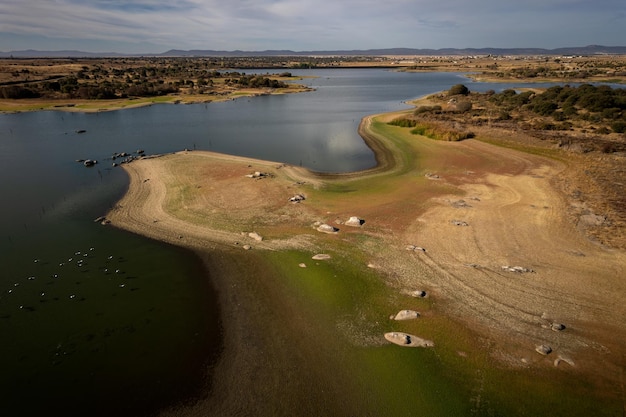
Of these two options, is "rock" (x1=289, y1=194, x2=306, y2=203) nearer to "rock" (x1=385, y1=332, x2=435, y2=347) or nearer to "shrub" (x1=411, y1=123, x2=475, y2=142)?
"rock" (x1=385, y1=332, x2=435, y2=347)

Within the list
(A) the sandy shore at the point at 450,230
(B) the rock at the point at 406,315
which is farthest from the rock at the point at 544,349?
(B) the rock at the point at 406,315

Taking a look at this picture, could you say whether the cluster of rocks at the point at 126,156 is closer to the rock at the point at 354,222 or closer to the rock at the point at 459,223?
the rock at the point at 354,222

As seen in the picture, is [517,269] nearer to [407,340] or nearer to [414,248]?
[414,248]

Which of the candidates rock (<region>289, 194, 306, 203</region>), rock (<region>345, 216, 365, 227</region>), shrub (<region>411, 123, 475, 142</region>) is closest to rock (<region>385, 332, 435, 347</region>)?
rock (<region>345, 216, 365, 227</region>)

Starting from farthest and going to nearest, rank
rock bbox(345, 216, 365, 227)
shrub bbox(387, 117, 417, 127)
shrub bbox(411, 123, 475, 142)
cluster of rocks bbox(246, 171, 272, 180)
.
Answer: shrub bbox(387, 117, 417, 127)
shrub bbox(411, 123, 475, 142)
cluster of rocks bbox(246, 171, 272, 180)
rock bbox(345, 216, 365, 227)

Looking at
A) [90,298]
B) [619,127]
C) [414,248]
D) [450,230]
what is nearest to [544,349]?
[414,248]

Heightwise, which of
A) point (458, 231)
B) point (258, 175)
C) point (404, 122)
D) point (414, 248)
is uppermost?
point (404, 122)
